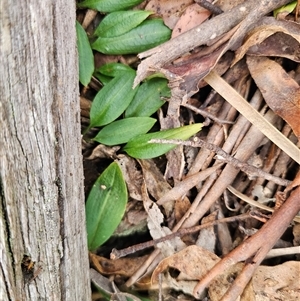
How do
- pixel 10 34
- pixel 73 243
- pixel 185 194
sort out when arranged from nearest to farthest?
pixel 10 34 < pixel 73 243 < pixel 185 194

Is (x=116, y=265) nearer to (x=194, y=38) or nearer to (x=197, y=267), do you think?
(x=197, y=267)

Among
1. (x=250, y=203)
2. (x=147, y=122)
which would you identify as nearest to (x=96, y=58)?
(x=147, y=122)

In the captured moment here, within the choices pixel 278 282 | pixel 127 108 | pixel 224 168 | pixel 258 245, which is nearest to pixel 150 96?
pixel 127 108

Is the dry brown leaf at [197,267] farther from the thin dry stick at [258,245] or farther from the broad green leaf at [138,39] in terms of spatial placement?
the broad green leaf at [138,39]

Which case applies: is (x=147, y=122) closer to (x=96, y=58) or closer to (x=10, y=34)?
(x=96, y=58)

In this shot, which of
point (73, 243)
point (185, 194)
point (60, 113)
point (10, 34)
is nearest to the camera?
point (10, 34)

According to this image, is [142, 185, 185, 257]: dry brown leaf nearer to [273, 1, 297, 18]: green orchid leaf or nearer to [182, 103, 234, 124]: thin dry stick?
[182, 103, 234, 124]: thin dry stick

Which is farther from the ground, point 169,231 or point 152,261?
point 169,231

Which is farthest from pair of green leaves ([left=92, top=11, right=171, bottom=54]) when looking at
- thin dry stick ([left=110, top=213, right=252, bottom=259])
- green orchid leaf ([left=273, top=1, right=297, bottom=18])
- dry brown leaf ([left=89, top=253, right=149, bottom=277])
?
dry brown leaf ([left=89, top=253, right=149, bottom=277])

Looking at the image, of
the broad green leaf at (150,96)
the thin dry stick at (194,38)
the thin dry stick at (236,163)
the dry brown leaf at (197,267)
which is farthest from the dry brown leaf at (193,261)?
the thin dry stick at (194,38)
